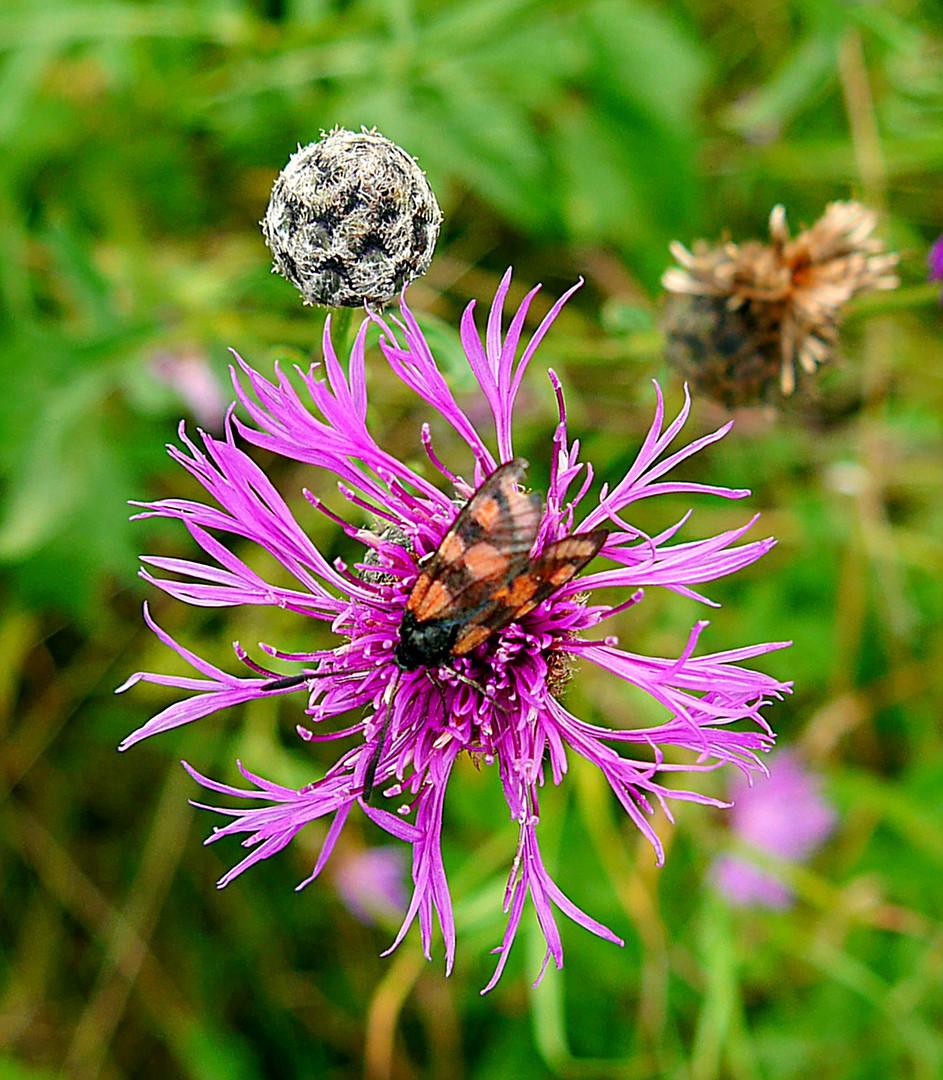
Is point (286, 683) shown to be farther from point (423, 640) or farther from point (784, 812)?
point (784, 812)

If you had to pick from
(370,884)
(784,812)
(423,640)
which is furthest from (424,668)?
(784,812)

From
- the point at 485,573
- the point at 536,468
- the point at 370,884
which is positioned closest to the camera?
the point at 485,573

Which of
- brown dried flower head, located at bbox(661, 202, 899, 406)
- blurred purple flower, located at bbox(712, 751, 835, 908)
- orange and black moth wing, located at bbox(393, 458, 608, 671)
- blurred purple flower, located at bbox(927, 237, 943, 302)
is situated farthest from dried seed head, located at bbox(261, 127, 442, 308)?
blurred purple flower, located at bbox(712, 751, 835, 908)

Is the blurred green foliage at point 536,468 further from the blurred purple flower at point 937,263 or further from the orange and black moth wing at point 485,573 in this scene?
the orange and black moth wing at point 485,573

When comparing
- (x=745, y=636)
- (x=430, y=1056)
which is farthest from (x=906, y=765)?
(x=430, y=1056)

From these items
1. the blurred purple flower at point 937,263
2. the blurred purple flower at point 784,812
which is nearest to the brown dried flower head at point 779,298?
the blurred purple flower at point 937,263

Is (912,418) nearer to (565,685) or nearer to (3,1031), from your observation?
(565,685)
